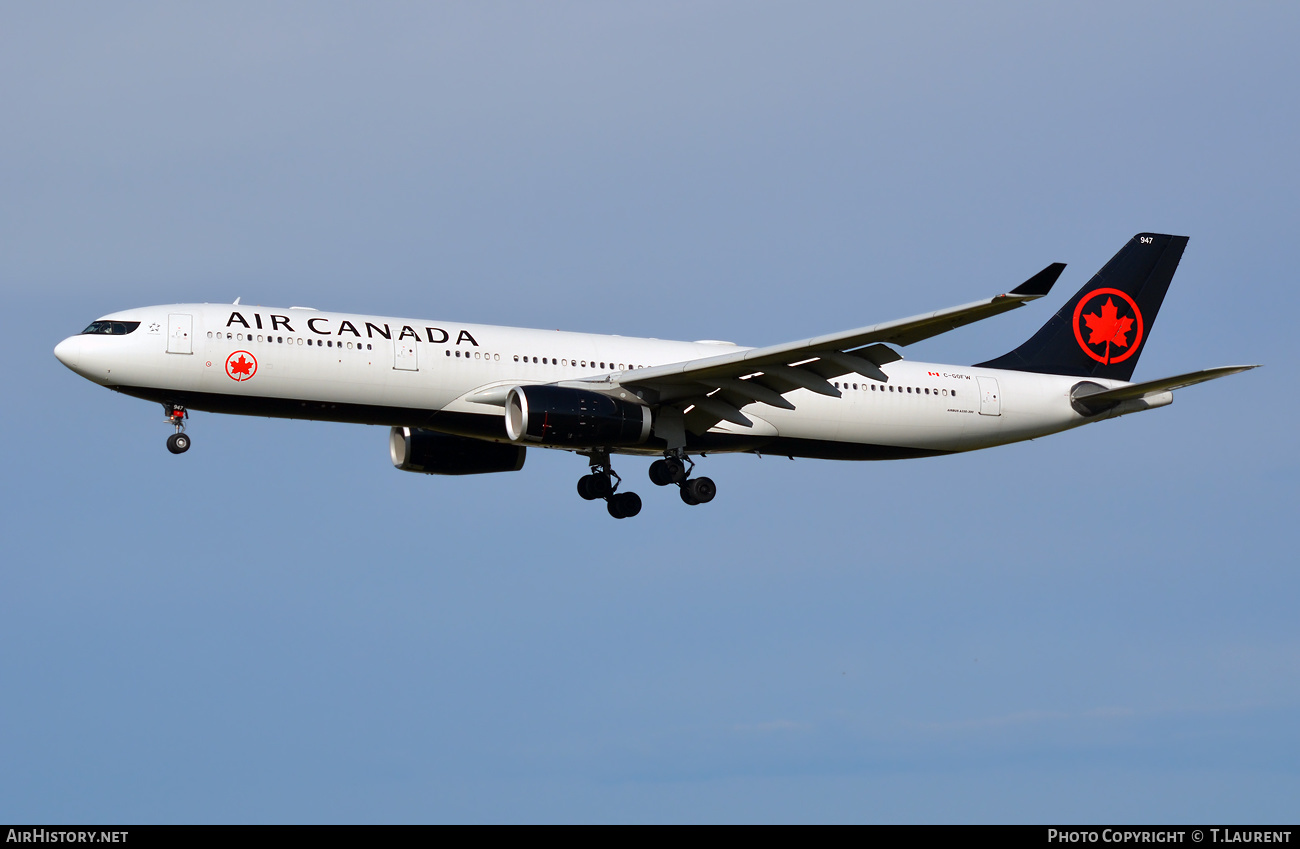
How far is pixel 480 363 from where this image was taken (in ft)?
131

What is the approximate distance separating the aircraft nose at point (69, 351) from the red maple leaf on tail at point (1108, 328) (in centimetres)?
2802

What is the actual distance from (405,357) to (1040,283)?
604 inches

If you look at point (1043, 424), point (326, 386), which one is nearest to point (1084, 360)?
point (1043, 424)

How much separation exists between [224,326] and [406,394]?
4.55 metres

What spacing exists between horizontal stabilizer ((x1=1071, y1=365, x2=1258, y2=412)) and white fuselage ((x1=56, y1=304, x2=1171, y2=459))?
4945 millimetres

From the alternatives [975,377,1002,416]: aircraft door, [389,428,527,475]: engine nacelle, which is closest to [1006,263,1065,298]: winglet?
[975,377,1002,416]: aircraft door

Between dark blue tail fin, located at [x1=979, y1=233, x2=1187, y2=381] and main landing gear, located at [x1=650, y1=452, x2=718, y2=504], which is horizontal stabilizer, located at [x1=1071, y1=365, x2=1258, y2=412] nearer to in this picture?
dark blue tail fin, located at [x1=979, y1=233, x2=1187, y2=381]

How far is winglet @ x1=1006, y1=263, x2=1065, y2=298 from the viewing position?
31906 mm

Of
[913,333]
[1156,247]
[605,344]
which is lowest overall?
[913,333]

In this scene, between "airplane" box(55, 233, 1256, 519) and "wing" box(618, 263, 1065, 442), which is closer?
"wing" box(618, 263, 1065, 442)

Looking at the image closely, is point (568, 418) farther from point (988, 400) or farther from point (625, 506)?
point (988, 400)

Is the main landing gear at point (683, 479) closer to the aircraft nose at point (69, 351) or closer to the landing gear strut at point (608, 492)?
the landing gear strut at point (608, 492)
